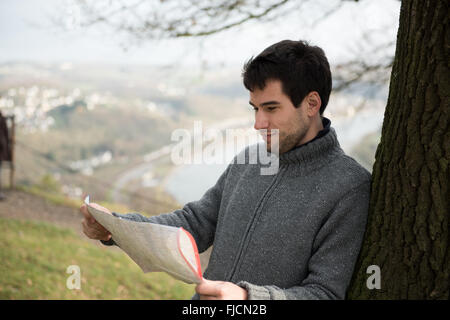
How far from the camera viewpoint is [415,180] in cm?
137

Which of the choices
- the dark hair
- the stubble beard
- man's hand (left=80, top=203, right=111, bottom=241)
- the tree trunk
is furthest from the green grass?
the tree trunk

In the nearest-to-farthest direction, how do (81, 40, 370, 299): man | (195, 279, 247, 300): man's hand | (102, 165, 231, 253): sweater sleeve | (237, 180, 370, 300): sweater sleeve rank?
(195, 279, 247, 300): man's hand → (237, 180, 370, 300): sweater sleeve → (81, 40, 370, 299): man → (102, 165, 231, 253): sweater sleeve

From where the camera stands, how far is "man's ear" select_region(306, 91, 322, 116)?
5.26 ft

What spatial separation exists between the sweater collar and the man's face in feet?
0.15

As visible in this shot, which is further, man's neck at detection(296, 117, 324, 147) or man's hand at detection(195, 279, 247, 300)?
man's neck at detection(296, 117, 324, 147)

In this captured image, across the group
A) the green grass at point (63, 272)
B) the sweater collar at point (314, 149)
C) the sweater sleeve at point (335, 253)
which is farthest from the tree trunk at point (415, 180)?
the green grass at point (63, 272)

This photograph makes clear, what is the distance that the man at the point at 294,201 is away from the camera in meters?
1.40

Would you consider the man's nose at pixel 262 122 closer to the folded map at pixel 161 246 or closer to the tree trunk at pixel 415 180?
the tree trunk at pixel 415 180

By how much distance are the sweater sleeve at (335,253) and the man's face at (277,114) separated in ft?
1.06

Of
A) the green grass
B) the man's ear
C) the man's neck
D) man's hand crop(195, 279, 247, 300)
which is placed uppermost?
the man's ear

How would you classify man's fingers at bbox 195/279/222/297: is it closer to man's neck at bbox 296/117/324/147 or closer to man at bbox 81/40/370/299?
man at bbox 81/40/370/299

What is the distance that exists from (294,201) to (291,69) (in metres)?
0.51

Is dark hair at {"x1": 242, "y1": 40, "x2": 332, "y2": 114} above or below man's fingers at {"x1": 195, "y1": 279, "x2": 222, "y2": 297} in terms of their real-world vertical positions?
above
